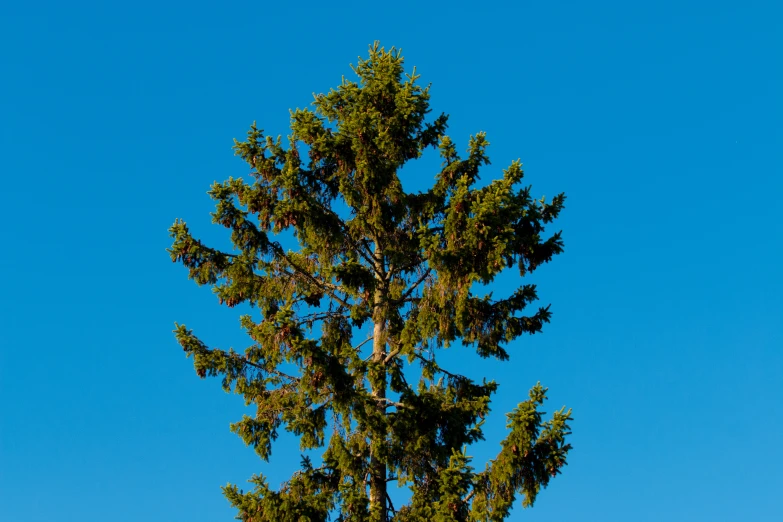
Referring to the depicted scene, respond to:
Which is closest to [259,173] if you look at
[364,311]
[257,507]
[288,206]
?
[288,206]

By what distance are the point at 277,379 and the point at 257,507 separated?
2935mm

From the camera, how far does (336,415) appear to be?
19.7m

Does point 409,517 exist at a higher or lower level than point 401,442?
lower

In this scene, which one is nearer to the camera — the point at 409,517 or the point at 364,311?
the point at 409,517

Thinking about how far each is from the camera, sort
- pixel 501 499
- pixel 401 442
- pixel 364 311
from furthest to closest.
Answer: pixel 364 311 < pixel 401 442 < pixel 501 499

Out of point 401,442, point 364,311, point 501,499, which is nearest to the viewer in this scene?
point 501,499

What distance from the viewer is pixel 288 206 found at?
20391 mm

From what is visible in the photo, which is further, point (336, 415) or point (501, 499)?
point (336, 415)

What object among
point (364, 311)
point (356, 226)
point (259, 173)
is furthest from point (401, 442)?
point (259, 173)

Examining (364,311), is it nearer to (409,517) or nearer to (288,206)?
(288,206)

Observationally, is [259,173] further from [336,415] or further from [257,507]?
[257,507]

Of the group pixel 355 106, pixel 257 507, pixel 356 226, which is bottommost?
pixel 257 507

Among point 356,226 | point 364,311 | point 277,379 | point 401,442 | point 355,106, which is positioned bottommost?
point 401,442

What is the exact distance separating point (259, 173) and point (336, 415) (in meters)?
5.47
